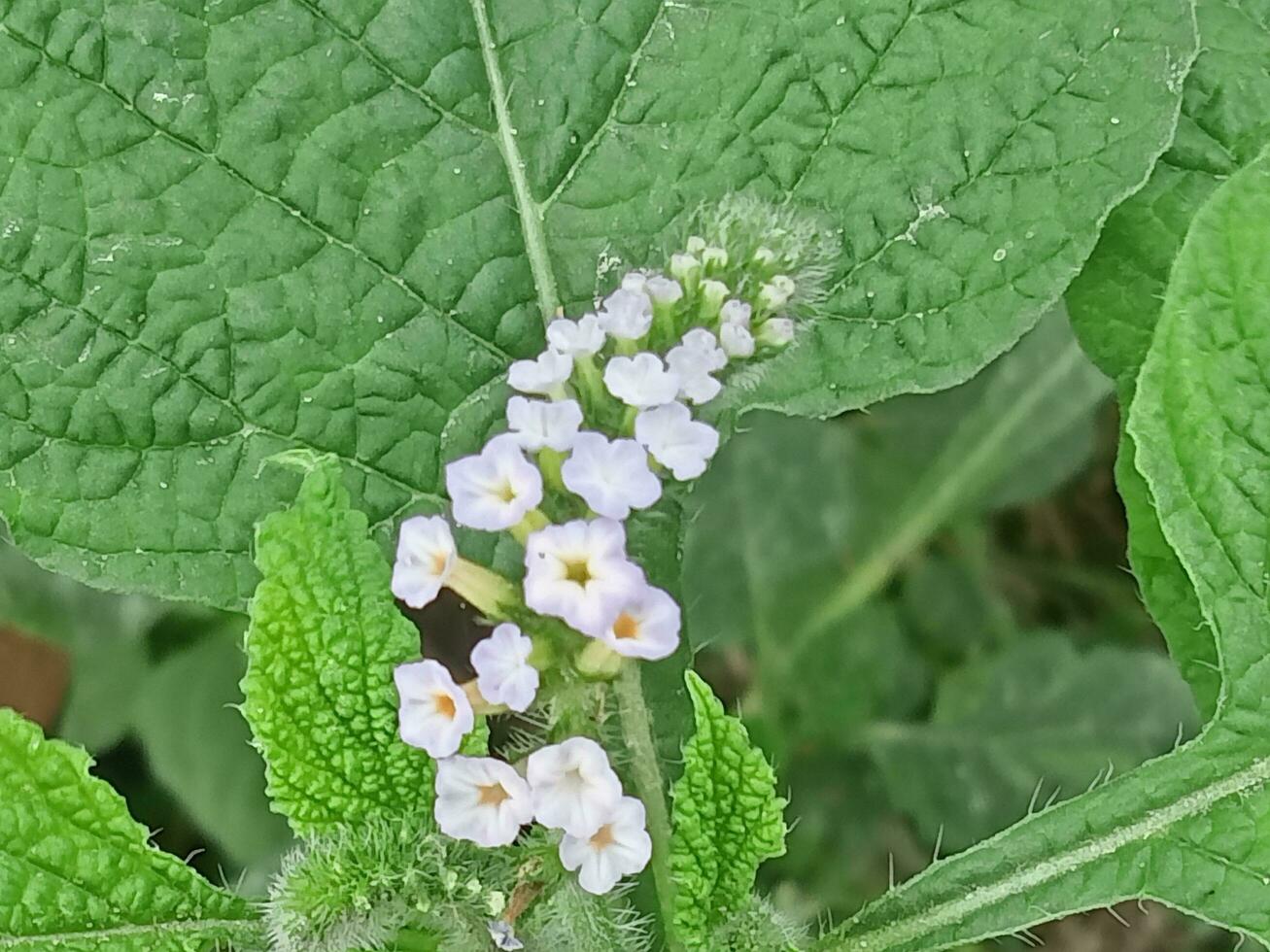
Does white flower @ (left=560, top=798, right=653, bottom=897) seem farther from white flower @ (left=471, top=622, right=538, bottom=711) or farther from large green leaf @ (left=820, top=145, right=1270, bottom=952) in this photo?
large green leaf @ (left=820, top=145, right=1270, bottom=952)

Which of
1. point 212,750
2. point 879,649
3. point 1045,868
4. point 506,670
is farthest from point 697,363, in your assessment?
point 879,649

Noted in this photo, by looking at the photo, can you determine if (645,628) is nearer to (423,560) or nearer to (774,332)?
(423,560)

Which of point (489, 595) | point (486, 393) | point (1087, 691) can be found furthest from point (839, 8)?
point (1087, 691)

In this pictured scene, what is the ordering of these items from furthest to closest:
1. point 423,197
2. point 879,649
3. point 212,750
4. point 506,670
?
point 879,649 → point 212,750 → point 423,197 → point 506,670

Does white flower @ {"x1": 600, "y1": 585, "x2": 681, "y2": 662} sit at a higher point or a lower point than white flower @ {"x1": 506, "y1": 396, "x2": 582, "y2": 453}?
lower

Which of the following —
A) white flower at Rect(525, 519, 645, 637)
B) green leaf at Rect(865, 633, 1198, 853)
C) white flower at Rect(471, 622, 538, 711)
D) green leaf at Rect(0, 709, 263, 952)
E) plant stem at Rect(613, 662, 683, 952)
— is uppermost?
white flower at Rect(525, 519, 645, 637)

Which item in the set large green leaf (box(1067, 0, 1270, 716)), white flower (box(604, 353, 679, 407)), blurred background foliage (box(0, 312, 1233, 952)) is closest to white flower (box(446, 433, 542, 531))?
white flower (box(604, 353, 679, 407))
